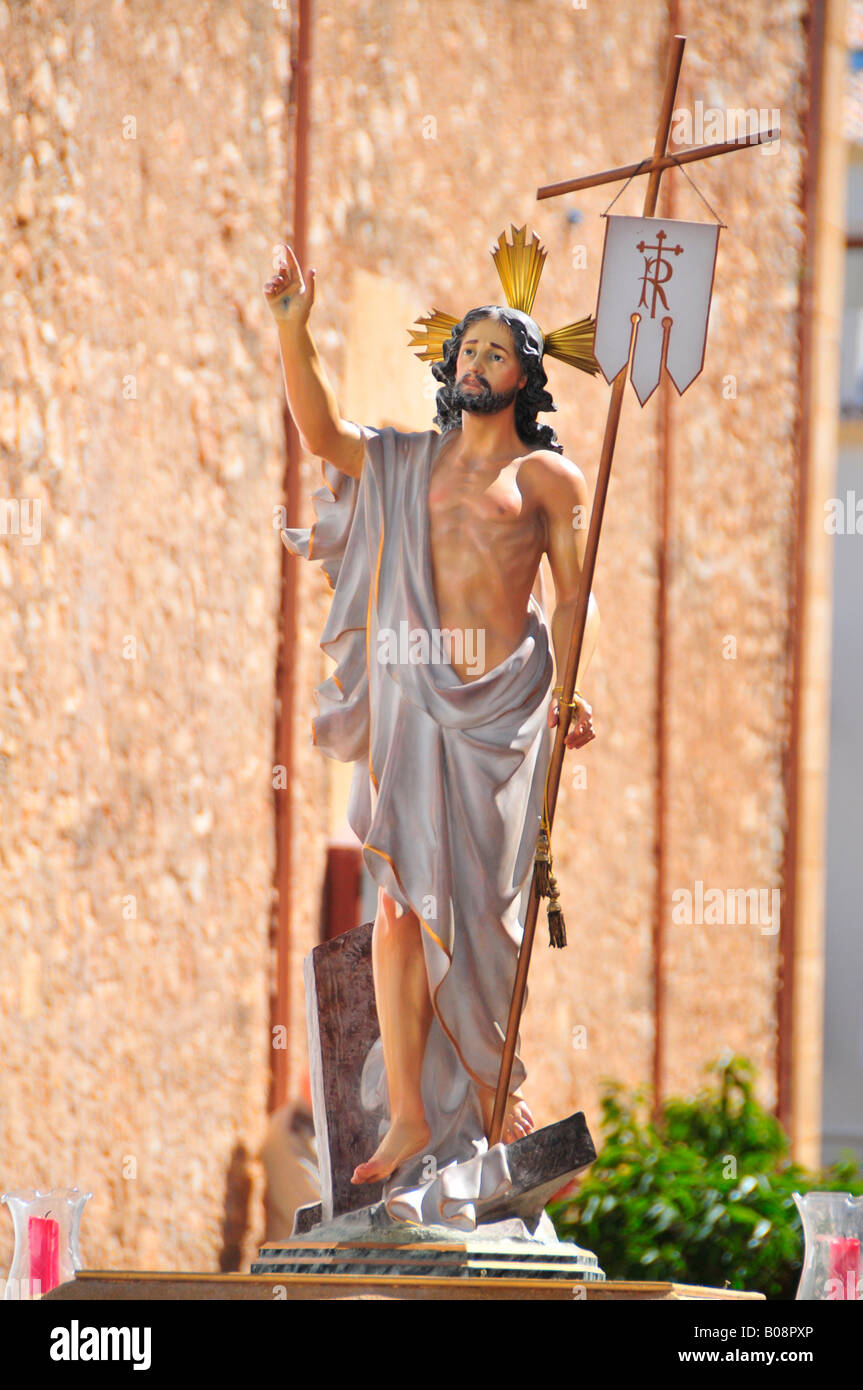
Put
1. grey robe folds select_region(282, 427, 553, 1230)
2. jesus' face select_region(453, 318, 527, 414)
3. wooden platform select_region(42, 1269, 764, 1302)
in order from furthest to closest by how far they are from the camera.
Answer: jesus' face select_region(453, 318, 527, 414) < grey robe folds select_region(282, 427, 553, 1230) < wooden platform select_region(42, 1269, 764, 1302)

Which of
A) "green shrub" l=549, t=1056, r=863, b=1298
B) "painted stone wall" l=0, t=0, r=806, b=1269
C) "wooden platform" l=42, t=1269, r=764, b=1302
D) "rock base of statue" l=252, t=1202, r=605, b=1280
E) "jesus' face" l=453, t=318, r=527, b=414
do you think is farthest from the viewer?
"green shrub" l=549, t=1056, r=863, b=1298

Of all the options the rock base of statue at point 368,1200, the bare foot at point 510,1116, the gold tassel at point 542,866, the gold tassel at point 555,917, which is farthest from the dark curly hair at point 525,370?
the bare foot at point 510,1116

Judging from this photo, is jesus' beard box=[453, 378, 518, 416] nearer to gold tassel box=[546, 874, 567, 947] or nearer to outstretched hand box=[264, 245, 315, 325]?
outstretched hand box=[264, 245, 315, 325]

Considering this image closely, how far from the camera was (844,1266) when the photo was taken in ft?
17.4

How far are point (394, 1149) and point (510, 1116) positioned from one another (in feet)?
1.03

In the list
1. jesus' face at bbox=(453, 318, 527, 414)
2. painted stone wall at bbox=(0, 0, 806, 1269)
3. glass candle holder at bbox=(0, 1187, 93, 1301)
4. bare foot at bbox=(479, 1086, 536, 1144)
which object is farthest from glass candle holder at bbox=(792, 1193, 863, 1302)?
painted stone wall at bbox=(0, 0, 806, 1269)

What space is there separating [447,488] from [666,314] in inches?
26.6

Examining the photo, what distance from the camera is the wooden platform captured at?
480cm

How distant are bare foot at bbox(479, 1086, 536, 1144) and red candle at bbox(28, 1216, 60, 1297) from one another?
1.04 metres

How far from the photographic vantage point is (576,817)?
11039mm

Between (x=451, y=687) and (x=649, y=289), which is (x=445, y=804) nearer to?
(x=451, y=687)

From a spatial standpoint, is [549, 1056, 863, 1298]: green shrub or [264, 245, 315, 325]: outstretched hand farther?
[549, 1056, 863, 1298]: green shrub

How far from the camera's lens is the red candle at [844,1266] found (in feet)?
17.4
